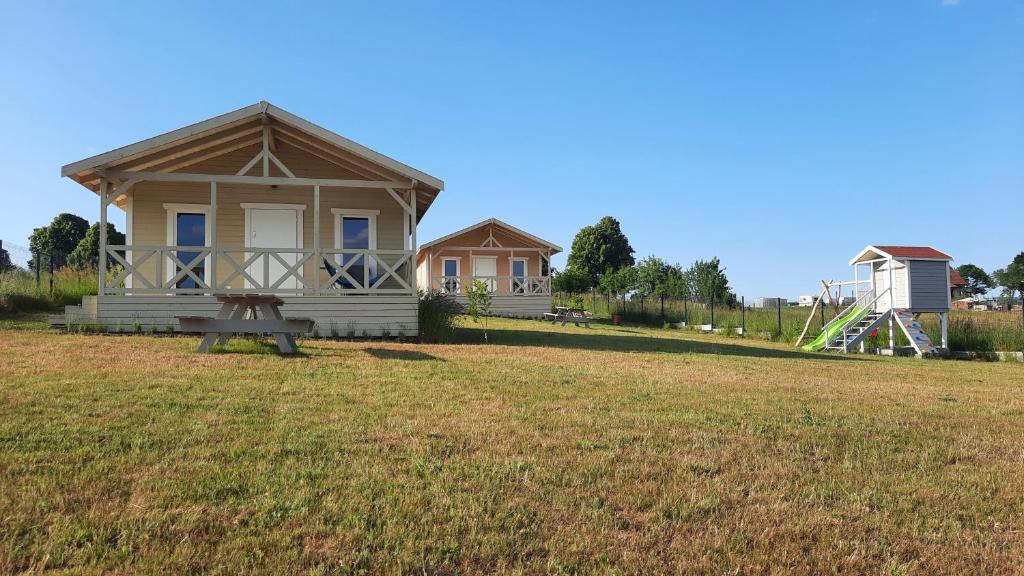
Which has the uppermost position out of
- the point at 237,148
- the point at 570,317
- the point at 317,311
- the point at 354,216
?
the point at 237,148

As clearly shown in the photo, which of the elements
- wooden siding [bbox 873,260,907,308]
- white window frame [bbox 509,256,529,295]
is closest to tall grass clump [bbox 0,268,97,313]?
white window frame [bbox 509,256,529,295]

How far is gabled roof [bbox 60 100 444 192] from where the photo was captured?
11.6 m

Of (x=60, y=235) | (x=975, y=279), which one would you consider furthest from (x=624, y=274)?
(x=975, y=279)

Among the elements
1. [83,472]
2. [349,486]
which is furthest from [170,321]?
[349,486]

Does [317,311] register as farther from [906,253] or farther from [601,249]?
[601,249]

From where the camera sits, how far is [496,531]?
105 inches

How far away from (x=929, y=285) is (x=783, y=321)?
5.22m

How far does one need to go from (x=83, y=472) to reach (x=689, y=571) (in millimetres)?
3010

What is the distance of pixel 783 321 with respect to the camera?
72.3ft

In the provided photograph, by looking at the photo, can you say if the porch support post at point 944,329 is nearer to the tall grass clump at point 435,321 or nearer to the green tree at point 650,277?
the tall grass clump at point 435,321

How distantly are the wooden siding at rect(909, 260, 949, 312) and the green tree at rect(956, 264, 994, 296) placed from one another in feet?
265

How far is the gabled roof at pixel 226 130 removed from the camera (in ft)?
38.0

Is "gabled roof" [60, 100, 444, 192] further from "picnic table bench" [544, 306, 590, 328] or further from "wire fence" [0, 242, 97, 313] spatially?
"picnic table bench" [544, 306, 590, 328]

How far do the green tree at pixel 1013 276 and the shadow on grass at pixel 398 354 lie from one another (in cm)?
7276
